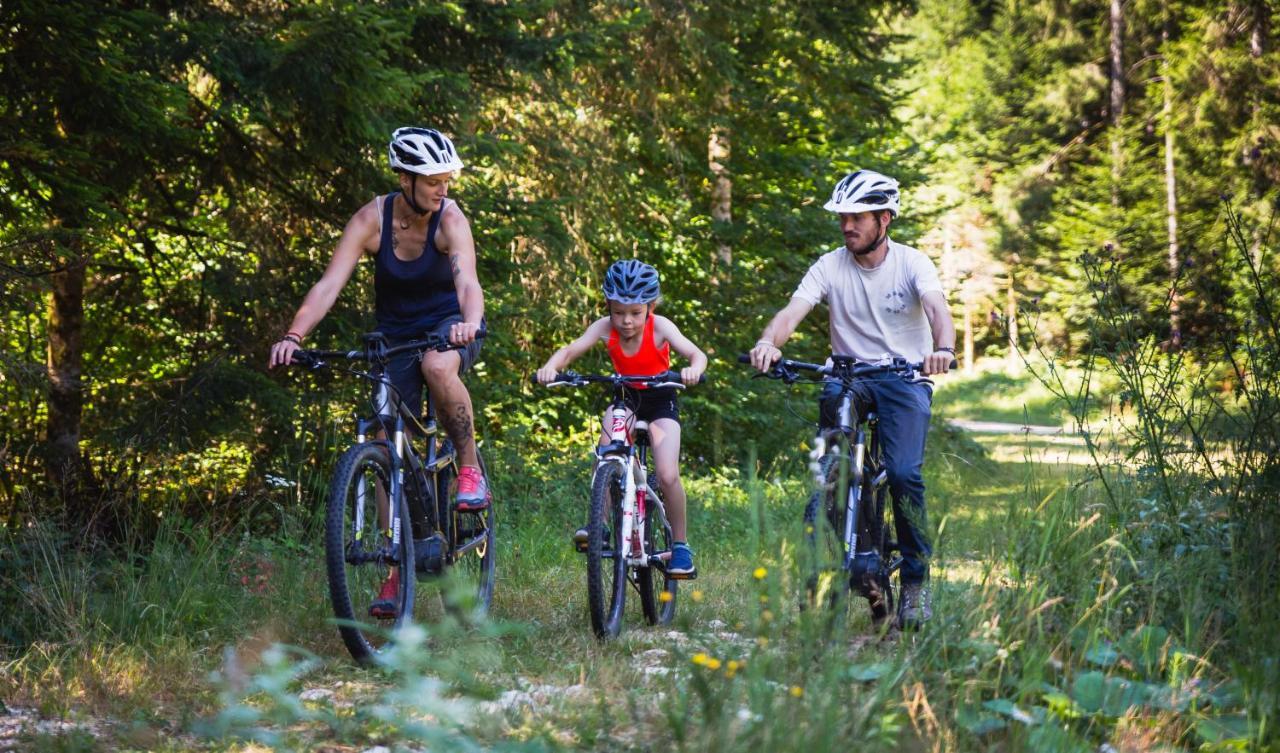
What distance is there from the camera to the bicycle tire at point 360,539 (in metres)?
4.96

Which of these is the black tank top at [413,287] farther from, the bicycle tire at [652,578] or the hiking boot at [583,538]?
the bicycle tire at [652,578]

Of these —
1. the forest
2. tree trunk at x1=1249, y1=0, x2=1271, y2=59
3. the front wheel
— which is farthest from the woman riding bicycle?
tree trunk at x1=1249, y1=0, x2=1271, y2=59

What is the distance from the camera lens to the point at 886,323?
20.4ft

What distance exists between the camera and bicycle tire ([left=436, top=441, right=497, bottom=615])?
20.0 ft

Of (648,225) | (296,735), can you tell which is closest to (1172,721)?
(296,735)

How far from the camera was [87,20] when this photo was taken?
256 inches

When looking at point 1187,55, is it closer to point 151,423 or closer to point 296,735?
point 151,423

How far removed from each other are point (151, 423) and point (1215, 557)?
6526mm

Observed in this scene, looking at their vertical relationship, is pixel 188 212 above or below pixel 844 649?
above

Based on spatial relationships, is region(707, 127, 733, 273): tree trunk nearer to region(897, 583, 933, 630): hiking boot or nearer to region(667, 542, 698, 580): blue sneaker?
region(667, 542, 698, 580): blue sneaker

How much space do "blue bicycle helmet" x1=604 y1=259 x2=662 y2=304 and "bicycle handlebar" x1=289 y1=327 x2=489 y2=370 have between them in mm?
1068

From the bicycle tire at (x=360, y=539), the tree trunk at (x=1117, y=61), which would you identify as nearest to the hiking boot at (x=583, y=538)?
the bicycle tire at (x=360, y=539)

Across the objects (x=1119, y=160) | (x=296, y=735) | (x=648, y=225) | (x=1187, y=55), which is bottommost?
(x=296, y=735)

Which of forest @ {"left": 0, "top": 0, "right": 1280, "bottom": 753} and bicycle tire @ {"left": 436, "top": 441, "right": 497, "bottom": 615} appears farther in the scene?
bicycle tire @ {"left": 436, "top": 441, "right": 497, "bottom": 615}
